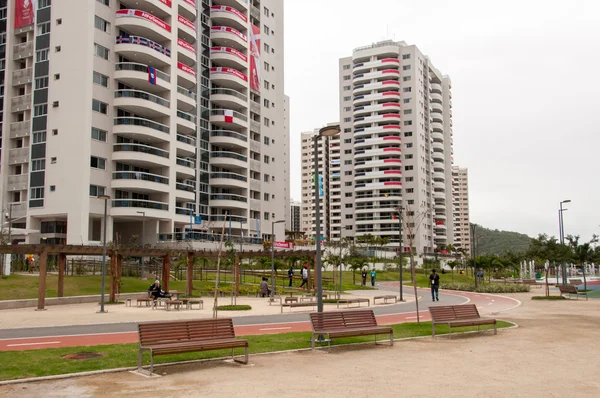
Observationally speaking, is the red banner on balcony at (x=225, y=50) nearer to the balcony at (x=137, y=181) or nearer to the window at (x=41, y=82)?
the balcony at (x=137, y=181)

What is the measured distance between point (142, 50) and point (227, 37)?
1949cm

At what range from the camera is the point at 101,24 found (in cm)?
5697

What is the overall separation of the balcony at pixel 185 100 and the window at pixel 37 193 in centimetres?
1814

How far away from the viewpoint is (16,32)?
2366 inches

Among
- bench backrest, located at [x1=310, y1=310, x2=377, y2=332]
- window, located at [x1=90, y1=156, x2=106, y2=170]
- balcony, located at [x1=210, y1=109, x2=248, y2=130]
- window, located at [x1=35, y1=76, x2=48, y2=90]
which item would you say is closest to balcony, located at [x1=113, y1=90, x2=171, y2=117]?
window, located at [x1=90, y1=156, x2=106, y2=170]

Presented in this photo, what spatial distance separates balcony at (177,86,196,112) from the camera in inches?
2555

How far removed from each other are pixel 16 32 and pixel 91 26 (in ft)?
36.0

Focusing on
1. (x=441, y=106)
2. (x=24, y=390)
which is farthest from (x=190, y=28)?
(x=441, y=106)

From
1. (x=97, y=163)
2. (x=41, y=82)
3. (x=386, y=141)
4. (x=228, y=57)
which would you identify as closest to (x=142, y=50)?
(x=41, y=82)

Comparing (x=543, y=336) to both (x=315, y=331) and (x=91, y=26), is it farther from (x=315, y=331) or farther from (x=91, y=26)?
(x=91, y=26)

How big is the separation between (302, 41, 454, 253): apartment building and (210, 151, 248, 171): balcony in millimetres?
39869

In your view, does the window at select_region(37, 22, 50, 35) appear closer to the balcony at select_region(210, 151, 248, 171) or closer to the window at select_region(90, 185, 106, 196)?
the window at select_region(90, 185, 106, 196)

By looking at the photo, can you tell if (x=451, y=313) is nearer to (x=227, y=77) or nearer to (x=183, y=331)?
(x=183, y=331)

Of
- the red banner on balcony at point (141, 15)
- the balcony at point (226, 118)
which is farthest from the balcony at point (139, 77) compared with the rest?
the balcony at point (226, 118)
